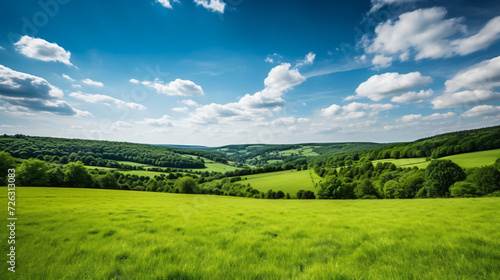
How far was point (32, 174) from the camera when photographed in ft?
139

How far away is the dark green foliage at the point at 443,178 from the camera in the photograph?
4491cm

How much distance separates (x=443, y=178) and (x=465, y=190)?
222 inches

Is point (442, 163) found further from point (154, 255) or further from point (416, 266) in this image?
point (154, 255)

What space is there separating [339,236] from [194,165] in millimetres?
142796

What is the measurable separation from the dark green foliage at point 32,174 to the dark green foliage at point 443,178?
3882 inches

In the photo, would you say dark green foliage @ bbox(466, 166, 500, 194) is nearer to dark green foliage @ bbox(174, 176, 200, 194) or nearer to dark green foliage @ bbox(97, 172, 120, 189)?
dark green foliage @ bbox(174, 176, 200, 194)

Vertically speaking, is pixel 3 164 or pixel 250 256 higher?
pixel 250 256

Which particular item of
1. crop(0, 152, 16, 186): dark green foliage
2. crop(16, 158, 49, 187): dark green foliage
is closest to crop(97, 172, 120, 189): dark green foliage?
crop(16, 158, 49, 187): dark green foliage

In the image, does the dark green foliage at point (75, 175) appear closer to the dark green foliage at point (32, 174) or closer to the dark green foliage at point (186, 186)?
the dark green foliage at point (32, 174)

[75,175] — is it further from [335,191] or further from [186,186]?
[335,191]

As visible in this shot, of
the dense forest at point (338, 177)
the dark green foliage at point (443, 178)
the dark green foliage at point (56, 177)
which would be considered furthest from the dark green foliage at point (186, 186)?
the dark green foliage at point (443, 178)

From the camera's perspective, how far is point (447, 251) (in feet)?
13.1

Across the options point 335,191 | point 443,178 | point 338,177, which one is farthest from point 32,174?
point 443,178

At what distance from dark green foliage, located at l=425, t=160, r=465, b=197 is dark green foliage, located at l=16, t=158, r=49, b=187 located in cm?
9859
